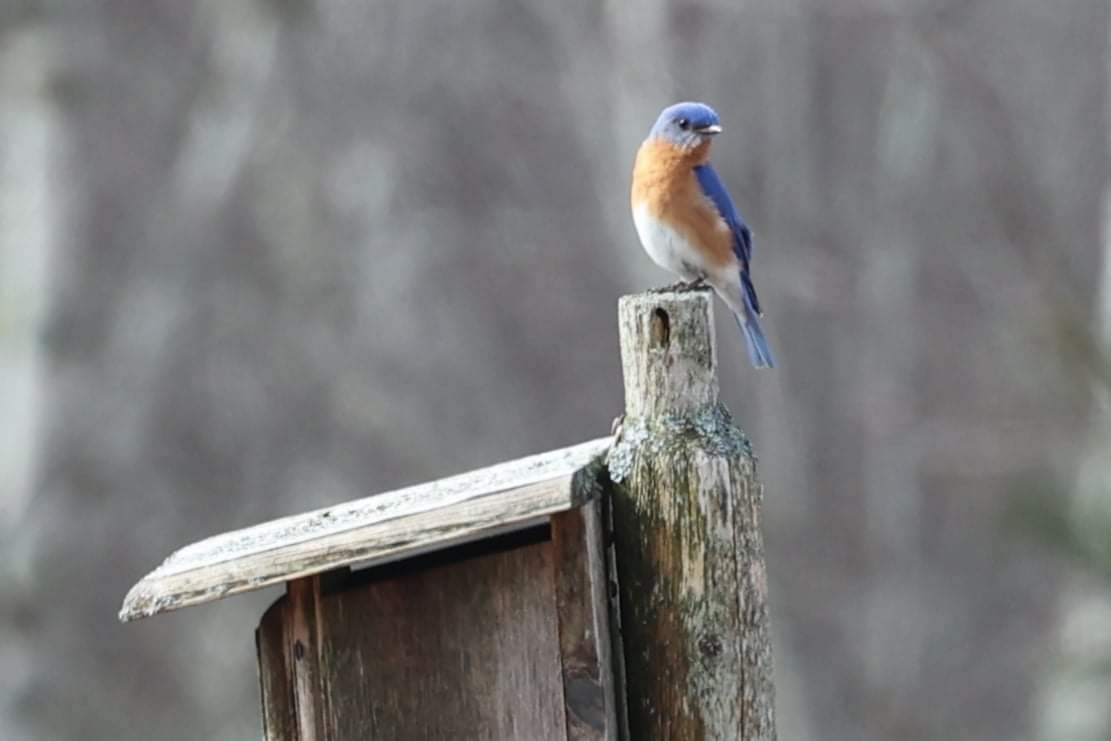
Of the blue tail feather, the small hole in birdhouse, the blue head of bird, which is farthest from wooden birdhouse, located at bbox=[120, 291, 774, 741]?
the blue tail feather

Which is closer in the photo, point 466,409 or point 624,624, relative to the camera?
point 624,624

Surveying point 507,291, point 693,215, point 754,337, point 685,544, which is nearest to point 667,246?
point 693,215

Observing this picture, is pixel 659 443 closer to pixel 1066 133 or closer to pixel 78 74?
pixel 78 74

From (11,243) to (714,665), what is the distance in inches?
305

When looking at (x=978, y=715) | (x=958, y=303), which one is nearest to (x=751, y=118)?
(x=958, y=303)

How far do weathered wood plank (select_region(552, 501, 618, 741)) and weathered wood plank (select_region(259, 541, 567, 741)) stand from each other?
0.20 ft

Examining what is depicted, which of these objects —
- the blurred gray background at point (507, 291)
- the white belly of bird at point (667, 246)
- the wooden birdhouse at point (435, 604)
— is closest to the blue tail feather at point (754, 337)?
the white belly of bird at point (667, 246)

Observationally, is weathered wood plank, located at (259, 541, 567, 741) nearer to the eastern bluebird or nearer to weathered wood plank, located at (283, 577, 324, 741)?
weathered wood plank, located at (283, 577, 324, 741)

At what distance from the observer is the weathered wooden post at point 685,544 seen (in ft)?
8.96

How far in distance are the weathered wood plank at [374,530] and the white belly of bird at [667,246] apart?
147cm

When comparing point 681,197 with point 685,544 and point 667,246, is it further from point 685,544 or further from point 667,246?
point 685,544

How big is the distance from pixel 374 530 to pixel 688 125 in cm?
160

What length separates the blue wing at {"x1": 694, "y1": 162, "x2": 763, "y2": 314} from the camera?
423 centimetres

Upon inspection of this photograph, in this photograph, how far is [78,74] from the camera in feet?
33.9
